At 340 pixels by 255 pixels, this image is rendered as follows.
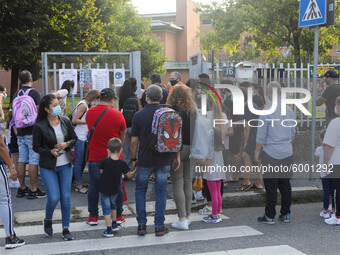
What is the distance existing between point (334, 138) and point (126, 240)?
3012 mm

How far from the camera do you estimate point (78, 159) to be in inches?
277

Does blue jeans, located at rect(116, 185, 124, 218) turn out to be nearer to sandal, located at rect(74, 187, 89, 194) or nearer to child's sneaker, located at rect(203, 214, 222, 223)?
child's sneaker, located at rect(203, 214, 222, 223)

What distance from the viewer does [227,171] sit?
7.64m

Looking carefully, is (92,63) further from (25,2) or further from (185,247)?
(25,2)

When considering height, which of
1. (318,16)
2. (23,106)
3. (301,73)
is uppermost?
(318,16)

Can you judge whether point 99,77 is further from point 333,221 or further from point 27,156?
point 333,221

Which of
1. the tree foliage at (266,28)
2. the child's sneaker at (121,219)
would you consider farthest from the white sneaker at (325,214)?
the tree foliage at (266,28)

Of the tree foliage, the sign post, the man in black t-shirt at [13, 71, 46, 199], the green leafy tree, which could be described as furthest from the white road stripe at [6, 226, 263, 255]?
the tree foliage

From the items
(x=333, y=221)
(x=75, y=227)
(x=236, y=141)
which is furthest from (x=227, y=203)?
(x=75, y=227)

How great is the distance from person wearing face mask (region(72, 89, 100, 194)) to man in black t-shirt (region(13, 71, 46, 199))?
0.62 meters

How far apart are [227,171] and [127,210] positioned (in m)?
2.29

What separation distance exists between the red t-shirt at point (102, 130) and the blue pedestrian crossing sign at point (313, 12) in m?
4.10

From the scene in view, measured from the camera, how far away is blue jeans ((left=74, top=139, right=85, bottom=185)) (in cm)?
701

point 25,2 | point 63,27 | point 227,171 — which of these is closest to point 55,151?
point 227,171
